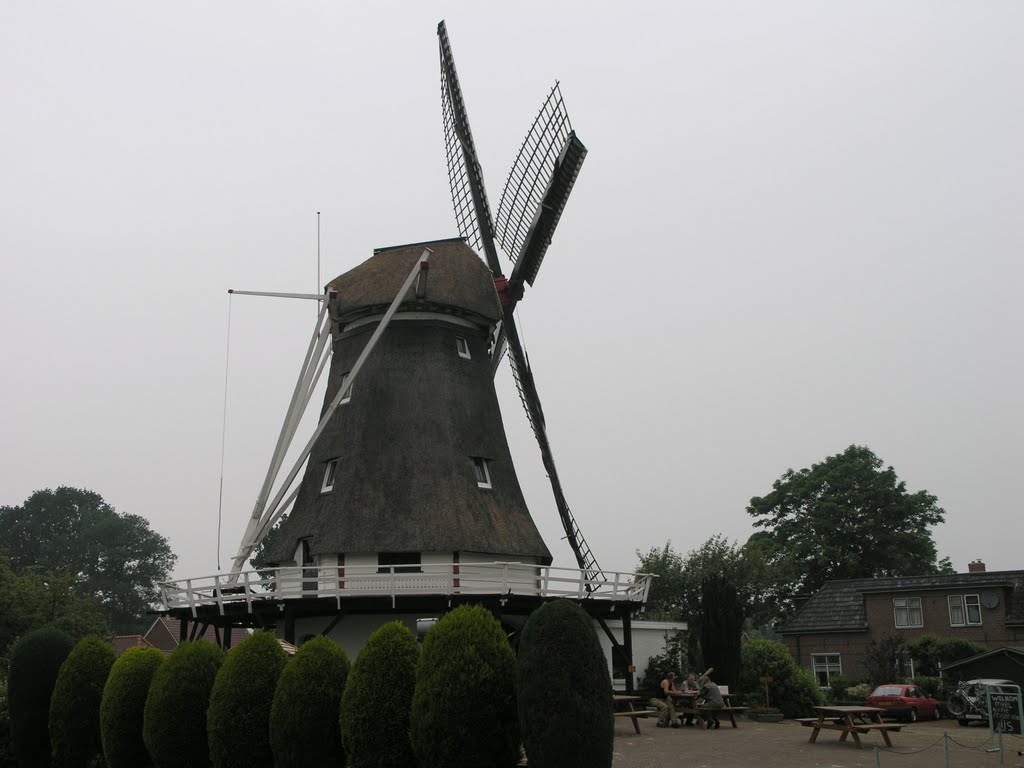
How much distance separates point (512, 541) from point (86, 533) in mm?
67176

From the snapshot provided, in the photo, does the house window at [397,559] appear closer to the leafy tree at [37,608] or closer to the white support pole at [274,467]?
the white support pole at [274,467]

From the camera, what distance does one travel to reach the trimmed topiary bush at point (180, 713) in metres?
14.7

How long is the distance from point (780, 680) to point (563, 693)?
15566 millimetres

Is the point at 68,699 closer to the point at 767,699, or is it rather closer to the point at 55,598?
the point at 767,699

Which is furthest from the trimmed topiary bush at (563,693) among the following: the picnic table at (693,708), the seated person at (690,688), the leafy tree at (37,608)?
the leafy tree at (37,608)

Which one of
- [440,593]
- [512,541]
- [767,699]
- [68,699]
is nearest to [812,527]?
[767,699]

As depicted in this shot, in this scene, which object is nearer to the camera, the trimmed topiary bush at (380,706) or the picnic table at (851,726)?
the trimmed topiary bush at (380,706)

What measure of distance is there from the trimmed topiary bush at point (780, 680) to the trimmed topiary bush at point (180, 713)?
14.4 m

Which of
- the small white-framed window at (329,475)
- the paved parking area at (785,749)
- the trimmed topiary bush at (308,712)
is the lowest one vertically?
the paved parking area at (785,749)

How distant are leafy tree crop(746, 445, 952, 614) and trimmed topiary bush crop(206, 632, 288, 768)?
37.3m

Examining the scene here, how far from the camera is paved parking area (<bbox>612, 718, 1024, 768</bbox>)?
14758 millimetres

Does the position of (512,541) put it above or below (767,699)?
above

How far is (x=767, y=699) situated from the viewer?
2383 cm

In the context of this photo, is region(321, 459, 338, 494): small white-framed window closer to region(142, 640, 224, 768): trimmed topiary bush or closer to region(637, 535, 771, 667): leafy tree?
region(142, 640, 224, 768): trimmed topiary bush
